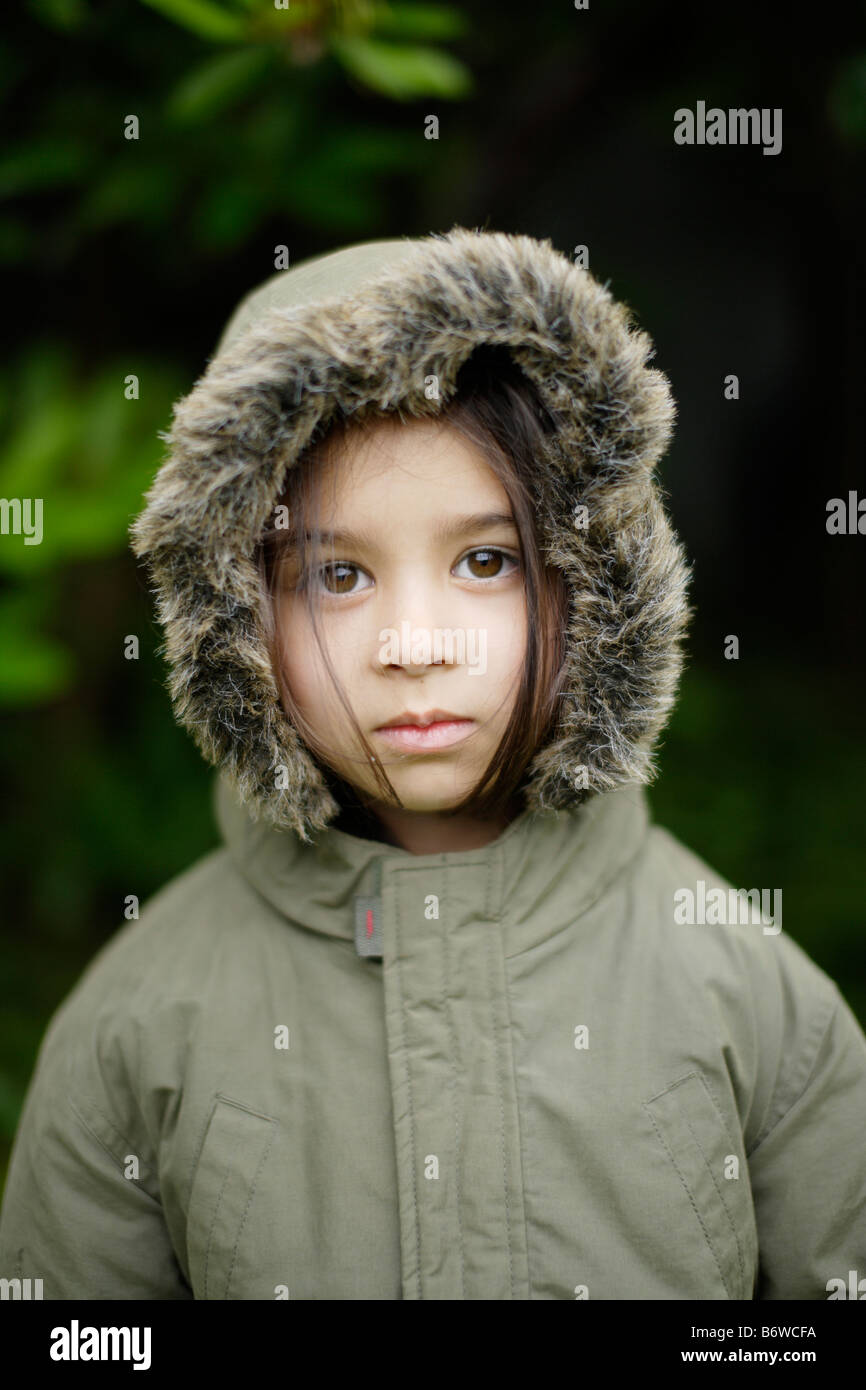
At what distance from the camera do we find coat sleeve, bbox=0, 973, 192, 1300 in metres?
1.33

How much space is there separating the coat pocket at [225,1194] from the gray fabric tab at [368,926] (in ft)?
0.74

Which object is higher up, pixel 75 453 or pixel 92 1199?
pixel 75 453

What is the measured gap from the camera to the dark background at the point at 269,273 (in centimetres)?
201

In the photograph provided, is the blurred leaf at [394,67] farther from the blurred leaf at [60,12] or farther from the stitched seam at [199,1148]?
the stitched seam at [199,1148]

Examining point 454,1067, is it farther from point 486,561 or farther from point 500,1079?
point 486,561

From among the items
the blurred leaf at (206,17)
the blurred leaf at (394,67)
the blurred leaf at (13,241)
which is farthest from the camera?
the blurred leaf at (13,241)

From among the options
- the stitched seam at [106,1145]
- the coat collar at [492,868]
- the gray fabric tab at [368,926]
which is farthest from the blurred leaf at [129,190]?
the stitched seam at [106,1145]

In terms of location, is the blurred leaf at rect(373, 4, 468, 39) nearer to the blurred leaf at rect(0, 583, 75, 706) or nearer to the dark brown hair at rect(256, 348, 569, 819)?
the dark brown hair at rect(256, 348, 569, 819)

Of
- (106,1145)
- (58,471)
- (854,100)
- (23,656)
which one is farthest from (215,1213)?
(854,100)

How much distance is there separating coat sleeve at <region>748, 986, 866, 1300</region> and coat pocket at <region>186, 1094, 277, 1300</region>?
1.94ft

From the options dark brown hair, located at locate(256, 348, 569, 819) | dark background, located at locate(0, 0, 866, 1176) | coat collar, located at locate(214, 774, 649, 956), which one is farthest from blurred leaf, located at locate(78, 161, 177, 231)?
coat collar, located at locate(214, 774, 649, 956)

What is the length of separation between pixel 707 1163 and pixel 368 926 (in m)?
0.47

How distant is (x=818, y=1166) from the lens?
1.32 m
